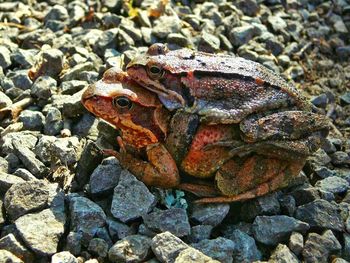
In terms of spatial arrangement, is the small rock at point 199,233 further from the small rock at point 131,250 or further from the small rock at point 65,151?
the small rock at point 65,151

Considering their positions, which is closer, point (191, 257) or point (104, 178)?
point (191, 257)

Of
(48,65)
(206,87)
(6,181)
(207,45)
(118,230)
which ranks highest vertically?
(206,87)

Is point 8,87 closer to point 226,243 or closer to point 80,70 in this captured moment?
point 80,70

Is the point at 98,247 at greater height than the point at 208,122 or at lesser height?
lesser

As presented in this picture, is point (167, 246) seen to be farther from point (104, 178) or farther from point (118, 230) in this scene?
point (104, 178)

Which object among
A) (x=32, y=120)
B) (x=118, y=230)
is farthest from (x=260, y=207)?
(x=32, y=120)

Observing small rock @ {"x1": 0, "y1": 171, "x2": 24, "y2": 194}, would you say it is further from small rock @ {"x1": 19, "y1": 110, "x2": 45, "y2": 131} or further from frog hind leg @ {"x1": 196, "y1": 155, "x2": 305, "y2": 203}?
frog hind leg @ {"x1": 196, "y1": 155, "x2": 305, "y2": 203}
